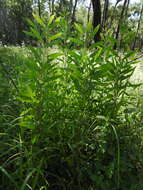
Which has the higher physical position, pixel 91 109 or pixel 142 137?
pixel 91 109

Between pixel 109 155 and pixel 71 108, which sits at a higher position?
pixel 71 108

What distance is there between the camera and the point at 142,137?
1199mm

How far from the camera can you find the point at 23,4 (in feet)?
81.2

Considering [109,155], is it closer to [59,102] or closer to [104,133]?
[104,133]

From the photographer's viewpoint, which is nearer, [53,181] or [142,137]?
[53,181]

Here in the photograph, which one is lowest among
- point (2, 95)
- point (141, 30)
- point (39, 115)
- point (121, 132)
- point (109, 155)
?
point (109, 155)

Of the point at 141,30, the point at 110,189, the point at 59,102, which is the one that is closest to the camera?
the point at 110,189

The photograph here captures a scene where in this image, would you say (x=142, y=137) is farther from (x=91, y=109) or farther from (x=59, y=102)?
(x=59, y=102)

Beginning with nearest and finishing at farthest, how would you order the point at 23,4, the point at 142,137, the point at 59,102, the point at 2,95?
the point at 59,102 < the point at 142,137 < the point at 2,95 < the point at 23,4

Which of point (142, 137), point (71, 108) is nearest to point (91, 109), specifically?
point (71, 108)

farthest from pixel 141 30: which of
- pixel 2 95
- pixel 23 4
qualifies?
pixel 2 95

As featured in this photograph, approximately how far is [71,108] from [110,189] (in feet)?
1.72

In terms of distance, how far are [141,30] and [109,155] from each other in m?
37.9

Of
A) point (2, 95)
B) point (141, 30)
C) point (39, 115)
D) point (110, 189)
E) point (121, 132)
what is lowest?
point (110, 189)
